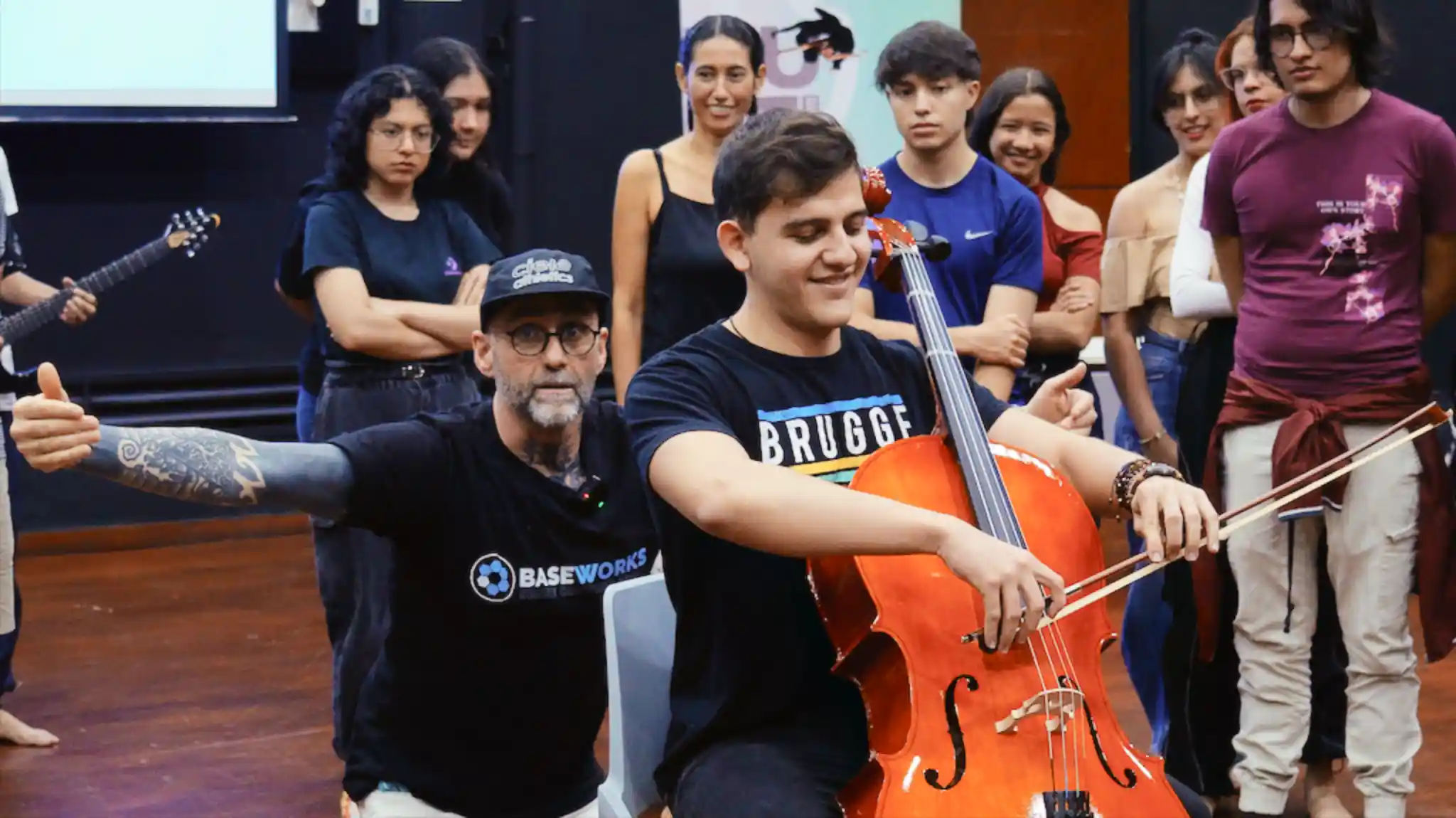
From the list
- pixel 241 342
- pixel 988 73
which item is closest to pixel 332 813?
pixel 241 342

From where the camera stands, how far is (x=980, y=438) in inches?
71.3

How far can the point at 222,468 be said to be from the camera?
1.85m

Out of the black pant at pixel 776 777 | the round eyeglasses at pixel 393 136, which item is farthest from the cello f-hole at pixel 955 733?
the round eyeglasses at pixel 393 136

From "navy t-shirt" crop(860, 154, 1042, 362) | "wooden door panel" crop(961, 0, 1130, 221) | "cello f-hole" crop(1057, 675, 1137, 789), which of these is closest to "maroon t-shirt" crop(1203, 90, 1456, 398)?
"navy t-shirt" crop(860, 154, 1042, 362)

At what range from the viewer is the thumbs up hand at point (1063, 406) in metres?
1.99

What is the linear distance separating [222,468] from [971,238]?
1.46 meters

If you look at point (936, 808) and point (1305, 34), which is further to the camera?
point (1305, 34)

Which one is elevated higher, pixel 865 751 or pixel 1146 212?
pixel 1146 212

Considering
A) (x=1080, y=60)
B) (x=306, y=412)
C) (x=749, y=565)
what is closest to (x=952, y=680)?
(x=749, y=565)

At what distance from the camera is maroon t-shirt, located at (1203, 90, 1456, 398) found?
2826mm

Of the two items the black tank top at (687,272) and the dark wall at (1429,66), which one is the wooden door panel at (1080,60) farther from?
the black tank top at (687,272)

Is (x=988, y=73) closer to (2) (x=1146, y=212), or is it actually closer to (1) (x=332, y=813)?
(2) (x=1146, y=212)

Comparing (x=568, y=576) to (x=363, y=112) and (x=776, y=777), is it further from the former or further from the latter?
(x=363, y=112)

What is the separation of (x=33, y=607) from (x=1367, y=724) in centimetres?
370
